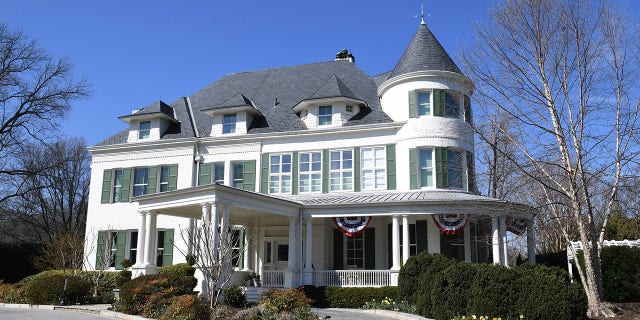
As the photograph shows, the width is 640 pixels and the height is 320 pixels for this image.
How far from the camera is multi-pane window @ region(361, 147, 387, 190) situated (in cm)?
2297

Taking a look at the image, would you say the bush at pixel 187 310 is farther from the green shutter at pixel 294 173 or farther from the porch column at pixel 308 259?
the green shutter at pixel 294 173

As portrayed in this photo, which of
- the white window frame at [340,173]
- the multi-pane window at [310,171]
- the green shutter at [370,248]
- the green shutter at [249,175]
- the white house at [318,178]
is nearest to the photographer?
the white house at [318,178]

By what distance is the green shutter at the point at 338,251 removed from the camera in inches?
898

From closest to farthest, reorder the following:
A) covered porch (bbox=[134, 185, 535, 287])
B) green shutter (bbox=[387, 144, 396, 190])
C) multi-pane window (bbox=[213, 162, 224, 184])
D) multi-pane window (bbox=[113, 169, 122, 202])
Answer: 1. covered porch (bbox=[134, 185, 535, 287])
2. green shutter (bbox=[387, 144, 396, 190])
3. multi-pane window (bbox=[213, 162, 224, 184])
4. multi-pane window (bbox=[113, 169, 122, 202])

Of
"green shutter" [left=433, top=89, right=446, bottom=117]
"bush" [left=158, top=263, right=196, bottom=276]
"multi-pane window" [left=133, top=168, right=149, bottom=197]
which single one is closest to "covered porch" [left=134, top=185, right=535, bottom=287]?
"bush" [left=158, top=263, right=196, bottom=276]

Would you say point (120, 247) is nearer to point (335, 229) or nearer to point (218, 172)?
point (218, 172)

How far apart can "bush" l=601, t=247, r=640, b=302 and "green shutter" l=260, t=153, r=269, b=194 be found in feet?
45.1

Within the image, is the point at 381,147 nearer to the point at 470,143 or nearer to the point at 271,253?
the point at 470,143

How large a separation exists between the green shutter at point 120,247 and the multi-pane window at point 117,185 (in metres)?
1.83

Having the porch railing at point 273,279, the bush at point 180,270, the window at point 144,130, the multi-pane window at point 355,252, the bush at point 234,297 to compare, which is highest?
the window at point 144,130

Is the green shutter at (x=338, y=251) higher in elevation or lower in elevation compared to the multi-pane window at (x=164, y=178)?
lower

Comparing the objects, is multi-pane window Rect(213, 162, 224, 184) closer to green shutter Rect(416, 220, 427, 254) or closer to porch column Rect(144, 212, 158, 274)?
porch column Rect(144, 212, 158, 274)

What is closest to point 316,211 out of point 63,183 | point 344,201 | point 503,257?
point 344,201

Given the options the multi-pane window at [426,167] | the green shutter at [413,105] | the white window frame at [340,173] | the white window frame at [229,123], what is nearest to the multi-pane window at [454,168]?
the multi-pane window at [426,167]
